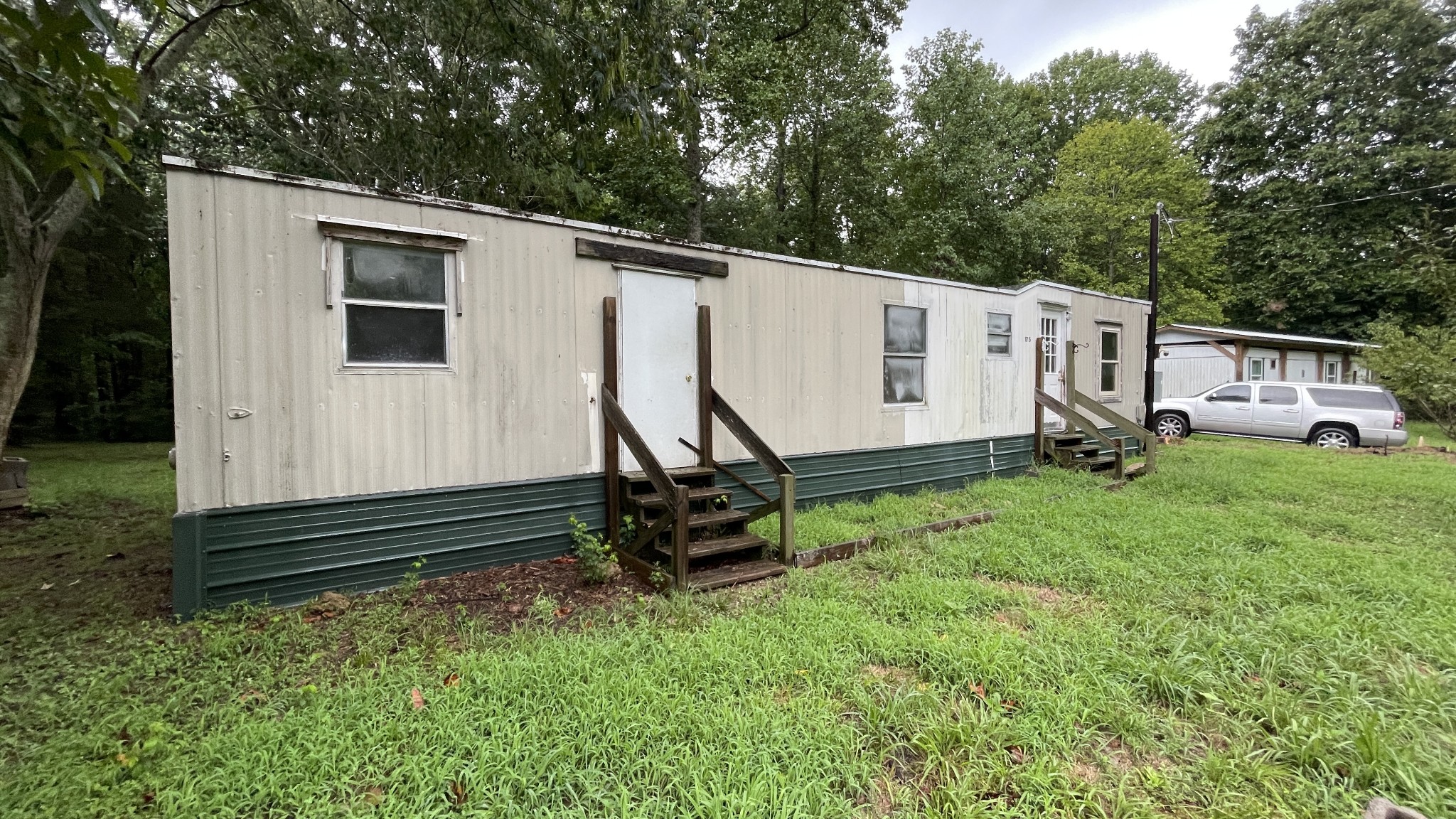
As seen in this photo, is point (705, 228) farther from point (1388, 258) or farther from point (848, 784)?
point (1388, 258)

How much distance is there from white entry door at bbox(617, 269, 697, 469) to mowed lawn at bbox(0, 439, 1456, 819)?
1.69m

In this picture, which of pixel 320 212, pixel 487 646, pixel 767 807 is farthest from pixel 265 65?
pixel 767 807

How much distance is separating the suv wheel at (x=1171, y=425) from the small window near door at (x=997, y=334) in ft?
28.2

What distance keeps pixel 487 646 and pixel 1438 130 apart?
33.7 m

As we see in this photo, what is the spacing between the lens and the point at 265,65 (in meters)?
8.41

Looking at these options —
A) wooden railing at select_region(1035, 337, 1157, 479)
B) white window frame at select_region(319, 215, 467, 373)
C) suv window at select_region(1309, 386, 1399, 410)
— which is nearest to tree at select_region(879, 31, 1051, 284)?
suv window at select_region(1309, 386, 1399, 410)

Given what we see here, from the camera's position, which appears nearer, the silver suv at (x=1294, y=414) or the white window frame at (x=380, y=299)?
the white window frame at (x=380, y=299)

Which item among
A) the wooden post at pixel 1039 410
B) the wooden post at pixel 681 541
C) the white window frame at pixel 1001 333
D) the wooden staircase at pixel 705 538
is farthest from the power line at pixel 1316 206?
the wooden post at pixel 681 541

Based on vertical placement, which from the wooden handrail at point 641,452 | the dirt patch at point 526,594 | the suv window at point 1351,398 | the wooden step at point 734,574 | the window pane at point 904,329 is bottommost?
the dirt patch at point 526,594

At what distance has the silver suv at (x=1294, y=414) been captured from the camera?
38.4 ft

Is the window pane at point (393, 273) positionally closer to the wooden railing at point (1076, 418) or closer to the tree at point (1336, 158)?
the wooden railing at point (1076, 418)

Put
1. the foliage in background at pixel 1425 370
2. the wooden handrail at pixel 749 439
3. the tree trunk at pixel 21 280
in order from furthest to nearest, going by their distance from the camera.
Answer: the foliage in background at pixel 1425 370 < the tree trunk at pixel 21 280 < the wooden handrail at pixel 749 439

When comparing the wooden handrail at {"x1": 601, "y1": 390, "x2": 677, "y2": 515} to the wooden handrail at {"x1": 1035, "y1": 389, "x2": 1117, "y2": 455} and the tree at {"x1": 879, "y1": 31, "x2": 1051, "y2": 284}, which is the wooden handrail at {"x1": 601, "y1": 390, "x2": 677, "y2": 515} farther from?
the tree at {"x1": 879, "y1": 31, "x2": 1051, "y2": 284}

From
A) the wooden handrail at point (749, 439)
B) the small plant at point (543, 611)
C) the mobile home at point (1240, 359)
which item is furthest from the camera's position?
the mobile home at point (1240, 359)
